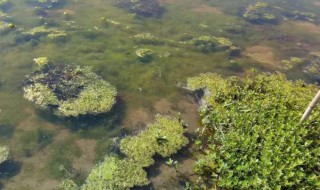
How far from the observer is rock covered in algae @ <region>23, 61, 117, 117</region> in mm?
11453

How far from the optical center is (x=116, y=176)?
366 inches

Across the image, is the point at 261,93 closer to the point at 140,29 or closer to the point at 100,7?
the point at 140,29

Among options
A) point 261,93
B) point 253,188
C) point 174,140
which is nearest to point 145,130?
point 174,140

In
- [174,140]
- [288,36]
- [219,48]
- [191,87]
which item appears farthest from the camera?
[288,36]

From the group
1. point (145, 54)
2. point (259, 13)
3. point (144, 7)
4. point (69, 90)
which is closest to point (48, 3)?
point (144, 7)

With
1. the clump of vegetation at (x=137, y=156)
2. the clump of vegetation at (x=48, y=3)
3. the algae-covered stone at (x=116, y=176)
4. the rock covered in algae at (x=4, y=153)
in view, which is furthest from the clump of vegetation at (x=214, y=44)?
the rock covered in algae at (x=4, y=153)

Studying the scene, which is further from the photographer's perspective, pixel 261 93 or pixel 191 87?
pixel 191 87

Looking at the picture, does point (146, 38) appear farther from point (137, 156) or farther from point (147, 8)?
point (137, 156)

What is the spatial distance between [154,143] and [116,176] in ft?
5.29

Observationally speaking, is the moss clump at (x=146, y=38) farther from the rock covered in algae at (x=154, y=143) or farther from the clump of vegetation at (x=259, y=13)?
the clump of vegetation at (x=259, y=13)

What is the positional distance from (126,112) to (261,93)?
4.51 meters

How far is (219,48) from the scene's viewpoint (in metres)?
15.7

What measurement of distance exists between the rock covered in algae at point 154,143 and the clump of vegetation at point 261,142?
88cm

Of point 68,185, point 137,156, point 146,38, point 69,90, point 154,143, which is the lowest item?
point 68,185
